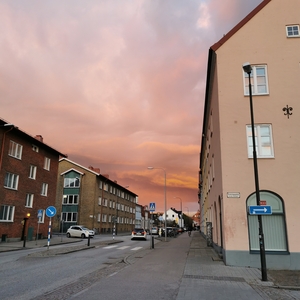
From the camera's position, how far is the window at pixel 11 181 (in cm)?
2575

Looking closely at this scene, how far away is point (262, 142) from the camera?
13.6 metres

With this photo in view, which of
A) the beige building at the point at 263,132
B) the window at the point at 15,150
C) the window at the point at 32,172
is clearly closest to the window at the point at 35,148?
the window at the point at 32,172

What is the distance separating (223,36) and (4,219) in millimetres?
22544

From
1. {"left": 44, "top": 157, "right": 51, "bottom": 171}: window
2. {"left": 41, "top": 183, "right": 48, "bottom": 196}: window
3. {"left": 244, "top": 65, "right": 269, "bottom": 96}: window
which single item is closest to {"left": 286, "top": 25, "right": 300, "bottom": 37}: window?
{"left": 244, "top": 65, "right": 269, "bottom": 96}: window

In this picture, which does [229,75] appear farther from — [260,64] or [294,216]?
[294,216]

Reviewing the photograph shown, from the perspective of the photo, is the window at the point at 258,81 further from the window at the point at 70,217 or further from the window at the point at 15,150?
Result: the window at the point at 70,217

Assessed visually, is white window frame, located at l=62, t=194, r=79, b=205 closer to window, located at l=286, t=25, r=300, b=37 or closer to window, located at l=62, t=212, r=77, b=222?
window, located at l=62, t=212, r=77, b=222

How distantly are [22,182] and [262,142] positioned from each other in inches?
893

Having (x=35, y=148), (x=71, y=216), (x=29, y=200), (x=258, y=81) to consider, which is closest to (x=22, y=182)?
(x=29, y=200)

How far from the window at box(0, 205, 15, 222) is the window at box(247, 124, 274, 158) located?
21.3m

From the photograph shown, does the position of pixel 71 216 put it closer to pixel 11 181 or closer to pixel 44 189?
pixel 44 189

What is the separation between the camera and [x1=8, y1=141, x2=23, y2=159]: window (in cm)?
2620

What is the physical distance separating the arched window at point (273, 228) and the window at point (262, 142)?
176 cm

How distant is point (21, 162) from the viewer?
27.8 meters
